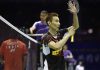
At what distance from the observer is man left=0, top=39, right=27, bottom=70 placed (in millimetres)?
8031

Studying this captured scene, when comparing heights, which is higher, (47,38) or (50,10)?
(50,10)

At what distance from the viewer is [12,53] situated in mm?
8047

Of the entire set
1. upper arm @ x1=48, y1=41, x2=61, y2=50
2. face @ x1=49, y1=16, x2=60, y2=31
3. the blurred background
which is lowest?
upper arm @ x1=48, y1=41, x2=61, y2=50

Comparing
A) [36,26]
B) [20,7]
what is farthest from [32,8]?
[36,26]

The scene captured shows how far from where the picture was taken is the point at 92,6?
2670cm

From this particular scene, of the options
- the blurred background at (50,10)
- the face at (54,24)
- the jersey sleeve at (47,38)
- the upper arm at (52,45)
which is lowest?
the upper arm at (52,45)

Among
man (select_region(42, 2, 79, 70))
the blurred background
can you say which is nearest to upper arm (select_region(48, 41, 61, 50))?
man (select_region(42, 2, 79, 70))

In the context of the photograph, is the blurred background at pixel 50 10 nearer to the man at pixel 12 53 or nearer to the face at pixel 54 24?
the man at pixel 12 53

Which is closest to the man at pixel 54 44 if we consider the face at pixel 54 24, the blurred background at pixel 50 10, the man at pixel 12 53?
the face at pixel 54 24

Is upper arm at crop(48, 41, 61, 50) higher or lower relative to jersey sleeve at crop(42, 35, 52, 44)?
lower

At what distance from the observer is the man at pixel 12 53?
8.03 meters

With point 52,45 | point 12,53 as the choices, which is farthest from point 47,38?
point 12,53

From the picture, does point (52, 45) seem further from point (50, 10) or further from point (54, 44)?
point (50, 10)

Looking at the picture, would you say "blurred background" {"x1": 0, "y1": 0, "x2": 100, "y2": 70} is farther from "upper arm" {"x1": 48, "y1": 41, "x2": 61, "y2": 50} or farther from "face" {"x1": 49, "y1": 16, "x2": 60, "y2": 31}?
"upper arm" {"x1": 48, "y1": 41, "x2": 61, "y2": 50}
